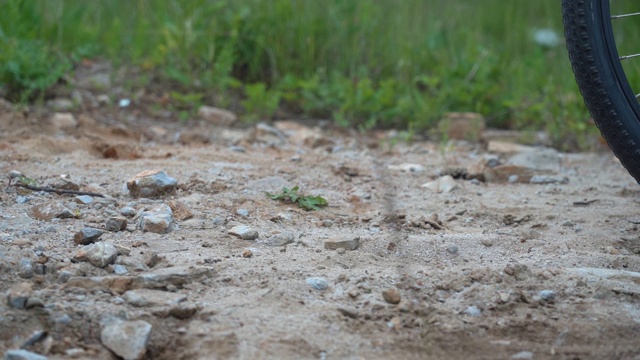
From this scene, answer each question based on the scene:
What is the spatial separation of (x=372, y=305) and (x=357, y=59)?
3.03 meters

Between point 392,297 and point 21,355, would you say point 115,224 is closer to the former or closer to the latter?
point 21,355

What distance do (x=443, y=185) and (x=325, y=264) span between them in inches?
45.2

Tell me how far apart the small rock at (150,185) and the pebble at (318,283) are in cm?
91

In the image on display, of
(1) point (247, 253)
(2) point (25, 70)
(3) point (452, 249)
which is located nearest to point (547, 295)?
(3) point (452, 249)

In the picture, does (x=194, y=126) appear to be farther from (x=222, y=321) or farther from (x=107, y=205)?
(x=222, y=321)

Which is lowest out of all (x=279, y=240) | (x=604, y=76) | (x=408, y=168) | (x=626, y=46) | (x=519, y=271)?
(x=408, y=168)

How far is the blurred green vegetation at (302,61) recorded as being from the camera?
4.34 meters

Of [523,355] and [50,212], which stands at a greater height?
[523,355]

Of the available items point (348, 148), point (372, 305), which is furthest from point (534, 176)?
point (372, 305)

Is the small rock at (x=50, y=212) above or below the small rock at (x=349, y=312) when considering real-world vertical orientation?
below

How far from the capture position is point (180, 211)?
256cm

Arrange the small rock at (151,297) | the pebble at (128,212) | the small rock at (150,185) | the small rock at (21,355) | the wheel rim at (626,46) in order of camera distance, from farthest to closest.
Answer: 1. the small rock at (150,185)
2. the pebble at (128,212)
3. the wheel rim at (626,46)
4. the small rock at (151,297)
5. the small rock at (21,355)

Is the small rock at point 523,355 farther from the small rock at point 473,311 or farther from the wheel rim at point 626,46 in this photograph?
the wheel rim at point 626,46

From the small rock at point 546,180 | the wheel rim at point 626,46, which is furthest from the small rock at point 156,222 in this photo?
the small rock at point 546,180
